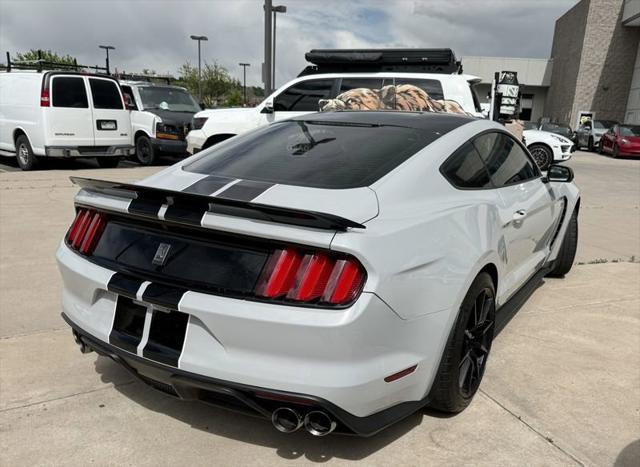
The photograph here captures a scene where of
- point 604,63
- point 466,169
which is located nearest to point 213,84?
point 604,63

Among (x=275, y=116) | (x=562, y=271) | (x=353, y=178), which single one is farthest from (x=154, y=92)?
(x=353, y=178)

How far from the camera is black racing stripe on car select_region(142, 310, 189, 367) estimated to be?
7.20ft

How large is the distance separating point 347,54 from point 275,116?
5.06 ft

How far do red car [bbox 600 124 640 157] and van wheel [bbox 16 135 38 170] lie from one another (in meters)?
20.3

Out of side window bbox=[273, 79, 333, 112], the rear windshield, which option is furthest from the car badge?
side window bbox=[273, 79, 333, 112]

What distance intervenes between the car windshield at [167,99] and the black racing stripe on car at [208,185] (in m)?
11.2

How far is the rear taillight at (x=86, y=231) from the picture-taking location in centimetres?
261

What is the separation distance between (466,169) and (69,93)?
34.0ft

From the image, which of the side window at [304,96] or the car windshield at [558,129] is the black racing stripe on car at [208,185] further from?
the car windshield at [558,129]

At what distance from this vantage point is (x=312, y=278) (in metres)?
2.01

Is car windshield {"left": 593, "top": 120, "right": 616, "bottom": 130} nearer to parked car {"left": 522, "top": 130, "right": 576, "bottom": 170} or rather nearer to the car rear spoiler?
parked car {"left": 522, "top": 130, "right": 576, "bottom": 170}

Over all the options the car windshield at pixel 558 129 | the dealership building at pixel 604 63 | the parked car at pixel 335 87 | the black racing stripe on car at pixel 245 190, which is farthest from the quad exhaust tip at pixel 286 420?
the dealership building at pixel 604 63

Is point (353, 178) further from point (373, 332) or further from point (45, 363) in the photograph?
point (45, 363)

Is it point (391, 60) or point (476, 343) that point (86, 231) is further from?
point (391, 60)
